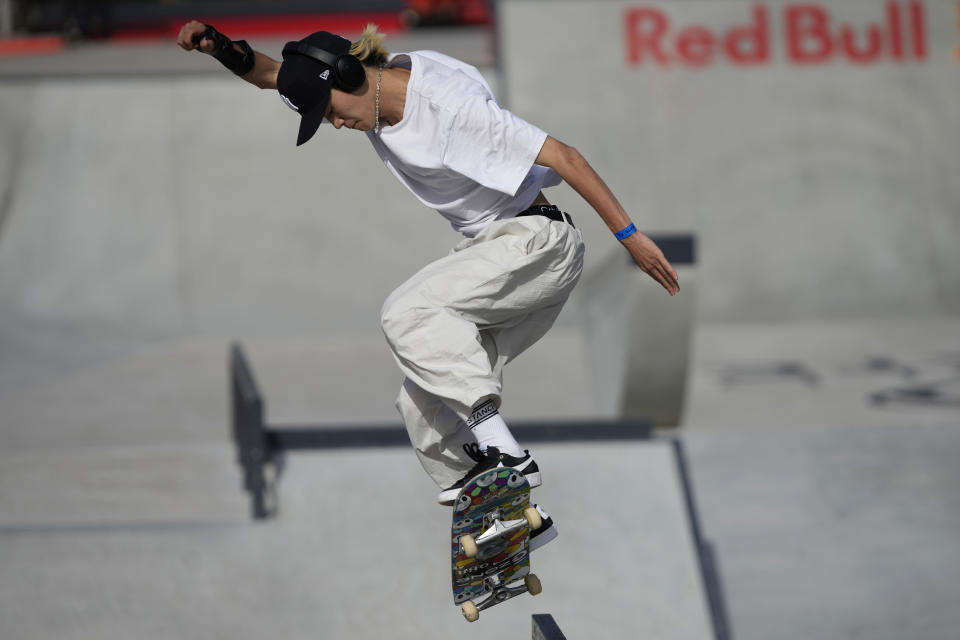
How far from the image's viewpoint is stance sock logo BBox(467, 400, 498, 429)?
11.5 ft

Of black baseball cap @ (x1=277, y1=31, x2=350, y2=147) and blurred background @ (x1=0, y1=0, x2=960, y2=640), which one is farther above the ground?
black baseball cap @ (x1=277, y1=31, x2=350, y2=147)

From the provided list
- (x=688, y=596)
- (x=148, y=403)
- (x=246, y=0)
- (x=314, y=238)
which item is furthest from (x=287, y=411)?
(x=246, y=0)

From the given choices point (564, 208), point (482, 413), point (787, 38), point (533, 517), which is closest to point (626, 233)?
point (482, 413)

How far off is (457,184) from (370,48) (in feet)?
1.76

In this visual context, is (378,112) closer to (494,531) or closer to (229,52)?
(229,52)

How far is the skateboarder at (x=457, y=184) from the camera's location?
3373 millimetres

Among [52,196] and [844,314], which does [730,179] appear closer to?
[844,314]

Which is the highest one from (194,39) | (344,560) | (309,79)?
(194,39)

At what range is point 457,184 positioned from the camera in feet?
11.9

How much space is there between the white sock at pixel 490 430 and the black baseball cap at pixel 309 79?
1.05m

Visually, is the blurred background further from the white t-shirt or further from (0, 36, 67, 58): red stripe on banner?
A: the white t-shirt

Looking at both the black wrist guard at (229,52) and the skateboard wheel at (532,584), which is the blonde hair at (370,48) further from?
the skateboard wheel at (532,584)

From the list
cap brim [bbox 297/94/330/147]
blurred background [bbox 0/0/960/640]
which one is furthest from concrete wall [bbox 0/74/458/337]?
cap brim [bbox 297/94/330/147]

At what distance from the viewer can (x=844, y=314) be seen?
11750 mm
